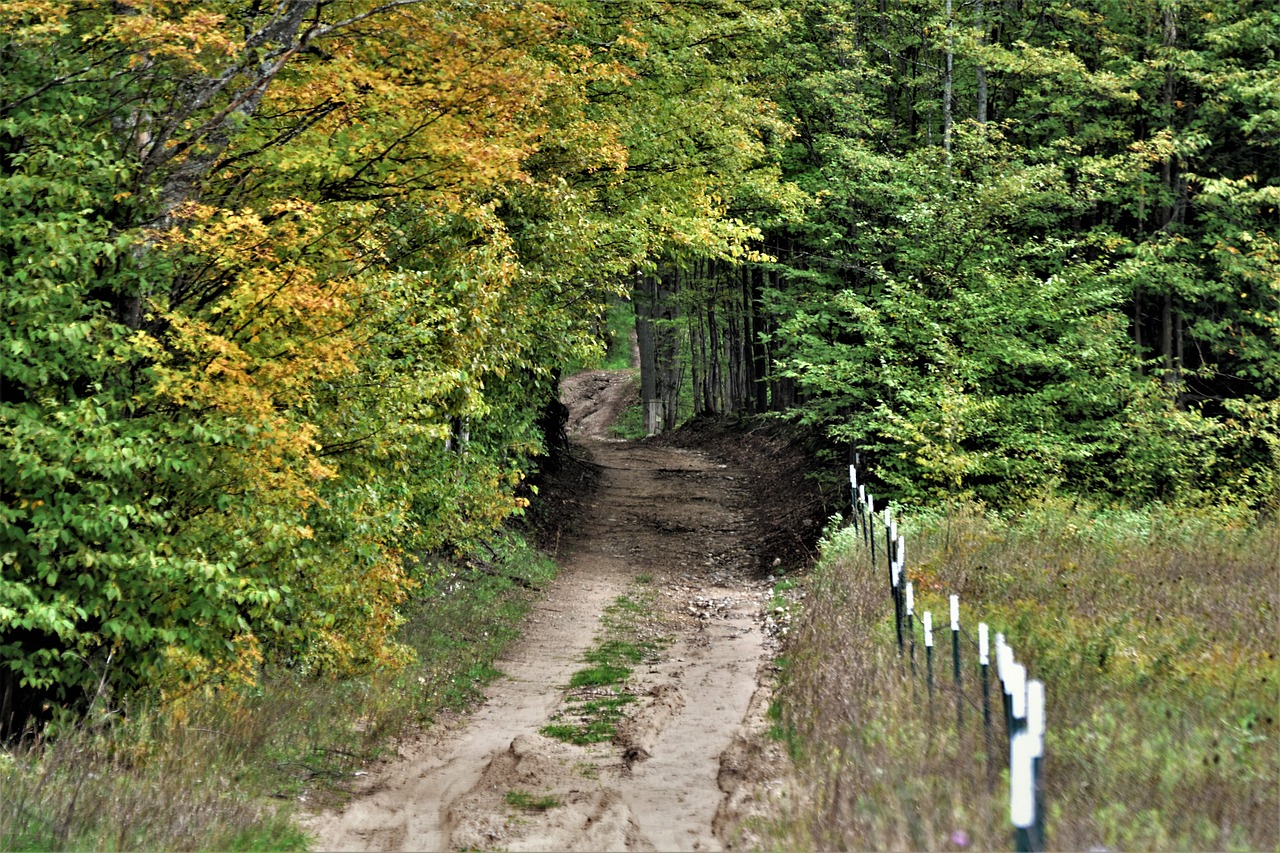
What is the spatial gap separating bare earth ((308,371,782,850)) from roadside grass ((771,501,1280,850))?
66cm

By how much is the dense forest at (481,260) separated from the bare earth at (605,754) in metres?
1.64

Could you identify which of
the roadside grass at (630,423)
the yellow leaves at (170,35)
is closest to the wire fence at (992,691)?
the yellow leaves at (170,35)

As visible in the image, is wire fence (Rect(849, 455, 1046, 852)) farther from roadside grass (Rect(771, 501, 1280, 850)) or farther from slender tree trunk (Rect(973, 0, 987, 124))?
slender tree trunk (Rect(973, 0, 987, 124))

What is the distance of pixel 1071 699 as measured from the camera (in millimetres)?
7734

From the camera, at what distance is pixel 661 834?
25.6 ft

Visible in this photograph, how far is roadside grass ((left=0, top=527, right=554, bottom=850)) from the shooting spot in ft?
23.5

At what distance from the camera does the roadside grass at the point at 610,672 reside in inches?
428

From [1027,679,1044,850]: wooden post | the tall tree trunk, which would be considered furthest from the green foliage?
the tall tree trunk

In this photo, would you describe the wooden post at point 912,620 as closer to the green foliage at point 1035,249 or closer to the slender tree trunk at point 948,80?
the green foliage at point 1035,249

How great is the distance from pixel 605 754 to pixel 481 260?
591cm

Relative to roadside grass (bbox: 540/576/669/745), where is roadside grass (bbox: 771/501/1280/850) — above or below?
above

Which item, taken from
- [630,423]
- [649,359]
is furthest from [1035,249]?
[630,423]

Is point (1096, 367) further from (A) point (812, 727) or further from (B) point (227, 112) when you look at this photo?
(B) point (227, 112)

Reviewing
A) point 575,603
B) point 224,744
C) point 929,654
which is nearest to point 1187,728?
point 929,654
